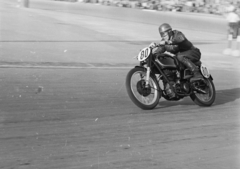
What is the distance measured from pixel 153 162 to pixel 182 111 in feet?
10.5

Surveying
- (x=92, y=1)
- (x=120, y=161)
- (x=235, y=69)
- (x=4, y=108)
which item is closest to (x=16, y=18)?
(x=235, y=69)

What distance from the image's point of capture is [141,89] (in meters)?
8.39

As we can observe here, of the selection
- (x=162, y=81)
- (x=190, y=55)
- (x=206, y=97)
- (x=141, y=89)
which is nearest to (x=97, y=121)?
(x=141, y=89)

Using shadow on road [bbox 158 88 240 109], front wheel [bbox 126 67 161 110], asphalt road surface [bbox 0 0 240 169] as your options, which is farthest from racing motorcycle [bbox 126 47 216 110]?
shadow on road [bbox 158 88 240 109]

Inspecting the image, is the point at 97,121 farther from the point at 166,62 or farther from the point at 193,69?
the point at 193,69

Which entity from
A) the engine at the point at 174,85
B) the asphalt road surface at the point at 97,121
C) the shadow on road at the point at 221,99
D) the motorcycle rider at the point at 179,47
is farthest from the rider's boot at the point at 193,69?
the shadow on road at the point at 221,99

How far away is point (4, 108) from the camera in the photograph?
7.94 meters

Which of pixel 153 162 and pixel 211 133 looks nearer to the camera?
pixel 153 162

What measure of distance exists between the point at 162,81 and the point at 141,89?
0.65 m

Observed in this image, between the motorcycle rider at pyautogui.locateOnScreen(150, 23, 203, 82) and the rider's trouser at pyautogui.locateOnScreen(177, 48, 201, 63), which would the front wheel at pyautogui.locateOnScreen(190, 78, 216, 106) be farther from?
the rider's trouser at pyautogui.locateOnScreen(177, 48, 201, 63)

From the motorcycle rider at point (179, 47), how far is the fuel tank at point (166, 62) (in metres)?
0.11

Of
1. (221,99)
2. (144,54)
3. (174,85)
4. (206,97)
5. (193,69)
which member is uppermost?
(144,54)

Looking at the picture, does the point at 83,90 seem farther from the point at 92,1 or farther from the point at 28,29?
the point at 92,1

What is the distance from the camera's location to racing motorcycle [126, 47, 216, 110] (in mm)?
8383
